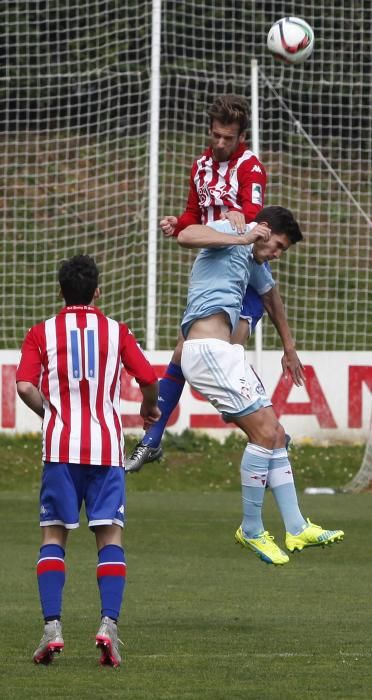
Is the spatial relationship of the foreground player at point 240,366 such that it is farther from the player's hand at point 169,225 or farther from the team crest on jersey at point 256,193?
the player's hand at point 169,225

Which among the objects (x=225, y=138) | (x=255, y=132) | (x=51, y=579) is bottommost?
(x=51, y=579)

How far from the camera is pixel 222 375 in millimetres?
8328

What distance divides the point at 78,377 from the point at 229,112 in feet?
6.39

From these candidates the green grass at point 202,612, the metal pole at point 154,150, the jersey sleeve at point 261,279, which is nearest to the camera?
the green grass at point 202,612

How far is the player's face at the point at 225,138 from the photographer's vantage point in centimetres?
827

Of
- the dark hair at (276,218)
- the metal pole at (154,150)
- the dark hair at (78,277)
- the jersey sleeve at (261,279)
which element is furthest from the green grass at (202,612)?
the metal pole at (154,150)

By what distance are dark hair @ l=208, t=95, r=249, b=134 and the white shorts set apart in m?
1.19

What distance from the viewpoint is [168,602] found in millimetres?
9922

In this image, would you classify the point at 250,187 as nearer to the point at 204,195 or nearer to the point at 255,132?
the point at 204,195

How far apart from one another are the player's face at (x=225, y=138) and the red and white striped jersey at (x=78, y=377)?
5.09 ft

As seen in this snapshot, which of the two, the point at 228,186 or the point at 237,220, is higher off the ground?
the point at 228,186

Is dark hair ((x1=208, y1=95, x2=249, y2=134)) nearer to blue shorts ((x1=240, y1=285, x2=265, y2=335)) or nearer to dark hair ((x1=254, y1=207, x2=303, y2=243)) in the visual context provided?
dark hair ((x1=254, y1=207, x2=303, y2=243))

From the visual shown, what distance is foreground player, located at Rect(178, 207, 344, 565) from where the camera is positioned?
8.34 meters

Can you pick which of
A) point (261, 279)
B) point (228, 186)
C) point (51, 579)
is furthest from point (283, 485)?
point (51, 579)
